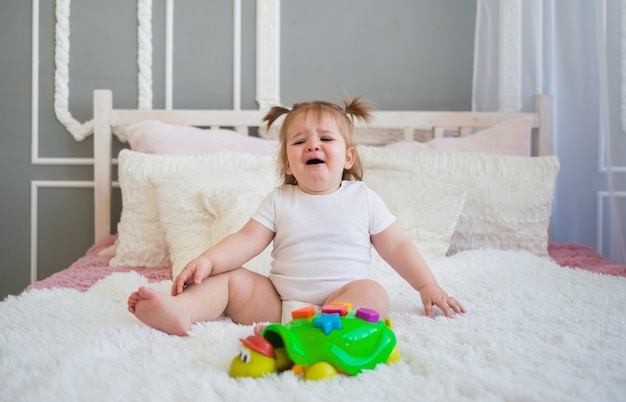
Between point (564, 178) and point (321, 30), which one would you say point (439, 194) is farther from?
point (321, 30)

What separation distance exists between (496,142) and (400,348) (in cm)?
138

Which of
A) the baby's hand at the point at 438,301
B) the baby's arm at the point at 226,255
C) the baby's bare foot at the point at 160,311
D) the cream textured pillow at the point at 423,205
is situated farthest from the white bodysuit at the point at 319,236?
the cream textured pillow at the point at 423,205

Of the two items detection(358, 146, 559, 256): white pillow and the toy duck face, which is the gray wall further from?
the toy duck face

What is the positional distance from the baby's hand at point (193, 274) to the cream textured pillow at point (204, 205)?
0.43m

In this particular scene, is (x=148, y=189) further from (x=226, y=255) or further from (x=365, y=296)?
(x=365, y=296)

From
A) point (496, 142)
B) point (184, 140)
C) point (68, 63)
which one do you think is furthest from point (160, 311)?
point (68, 63)

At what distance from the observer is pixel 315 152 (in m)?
1.22

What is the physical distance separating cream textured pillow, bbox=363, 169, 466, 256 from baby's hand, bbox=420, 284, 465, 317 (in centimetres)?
53

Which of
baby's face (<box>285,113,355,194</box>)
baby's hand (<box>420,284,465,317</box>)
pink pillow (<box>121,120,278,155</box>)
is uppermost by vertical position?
pink pillow (<box>121,120,278,155</box>)

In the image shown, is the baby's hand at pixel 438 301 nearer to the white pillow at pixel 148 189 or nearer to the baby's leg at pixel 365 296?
the baby's leg at pixel 365 296

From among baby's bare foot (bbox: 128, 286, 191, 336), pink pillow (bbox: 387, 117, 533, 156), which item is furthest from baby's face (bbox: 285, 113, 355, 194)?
pink pillow (bbox: 387, 117, 533, 156)

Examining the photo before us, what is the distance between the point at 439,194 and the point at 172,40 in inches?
50.8

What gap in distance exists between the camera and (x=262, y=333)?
822 mm

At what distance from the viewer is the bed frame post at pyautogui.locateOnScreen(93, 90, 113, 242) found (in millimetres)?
2184
